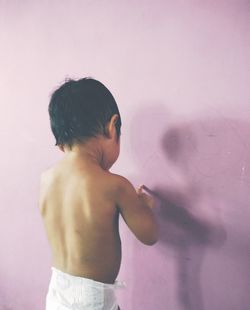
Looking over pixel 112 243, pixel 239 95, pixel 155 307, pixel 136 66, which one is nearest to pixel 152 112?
pixel 136 66

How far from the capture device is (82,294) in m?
0.89

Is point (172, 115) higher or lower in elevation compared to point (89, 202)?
higher

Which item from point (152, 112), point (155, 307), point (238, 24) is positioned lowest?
point (155, 307)

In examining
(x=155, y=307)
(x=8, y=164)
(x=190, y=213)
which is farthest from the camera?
(x=8, y=164)

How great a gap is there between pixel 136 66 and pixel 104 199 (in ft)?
1.34

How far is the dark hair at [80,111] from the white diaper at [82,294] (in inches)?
13.7

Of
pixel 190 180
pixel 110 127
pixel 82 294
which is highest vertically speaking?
pixel 110 127

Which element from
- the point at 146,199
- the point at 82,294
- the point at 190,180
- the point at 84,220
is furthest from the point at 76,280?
the point at 190,180

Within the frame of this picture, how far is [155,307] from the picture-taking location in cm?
110

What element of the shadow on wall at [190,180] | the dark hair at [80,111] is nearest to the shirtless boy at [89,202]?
the dark hair at [80,111]

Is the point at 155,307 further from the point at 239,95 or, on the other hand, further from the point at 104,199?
the point at 239,95

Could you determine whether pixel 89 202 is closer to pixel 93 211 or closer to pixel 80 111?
pixel 93 211

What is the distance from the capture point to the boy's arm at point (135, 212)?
88cm

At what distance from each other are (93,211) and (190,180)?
0.29 metres
